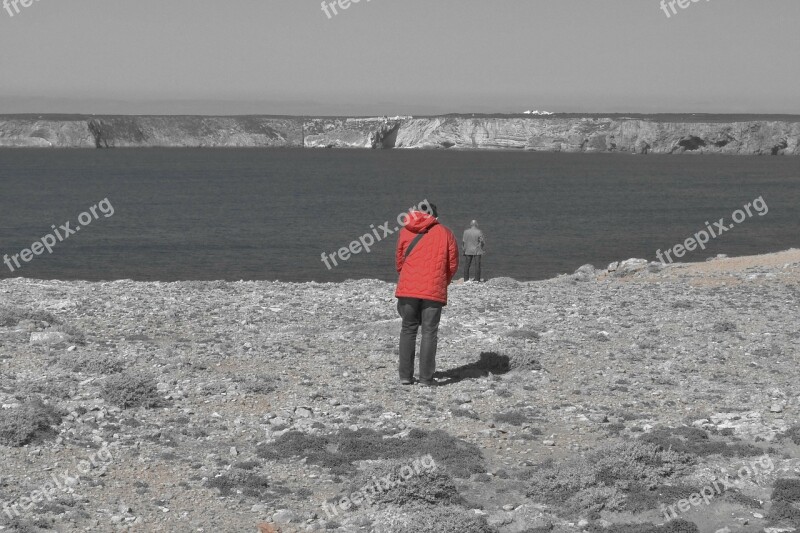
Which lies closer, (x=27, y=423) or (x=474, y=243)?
(x=27, y=423)

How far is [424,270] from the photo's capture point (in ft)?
42.1

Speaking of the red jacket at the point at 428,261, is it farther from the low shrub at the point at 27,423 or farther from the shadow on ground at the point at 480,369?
the low shrub at the point at 27,423

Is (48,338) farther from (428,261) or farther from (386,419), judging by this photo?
(428,261)

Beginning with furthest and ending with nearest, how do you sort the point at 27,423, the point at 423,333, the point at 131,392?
the point at 423,333, the point at 131,392, the point at 27,423

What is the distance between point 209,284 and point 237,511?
527 inches

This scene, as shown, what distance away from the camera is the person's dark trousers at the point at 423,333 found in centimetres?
1295

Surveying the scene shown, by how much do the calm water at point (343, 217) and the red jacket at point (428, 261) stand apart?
3251 cm

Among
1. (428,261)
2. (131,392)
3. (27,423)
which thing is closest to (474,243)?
(428,261)

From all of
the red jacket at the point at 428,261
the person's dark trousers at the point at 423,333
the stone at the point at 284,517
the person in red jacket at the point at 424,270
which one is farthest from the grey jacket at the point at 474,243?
the stone at the point at 284,517

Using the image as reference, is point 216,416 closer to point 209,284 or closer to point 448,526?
point 448,526

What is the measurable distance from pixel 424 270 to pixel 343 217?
67664 mm

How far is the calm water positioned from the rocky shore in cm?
2843

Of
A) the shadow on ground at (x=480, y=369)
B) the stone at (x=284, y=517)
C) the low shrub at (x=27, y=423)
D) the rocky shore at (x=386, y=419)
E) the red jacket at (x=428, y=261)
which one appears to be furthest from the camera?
the shadow on ground at (x=480, y=369)

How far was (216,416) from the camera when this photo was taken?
39.0 ft
